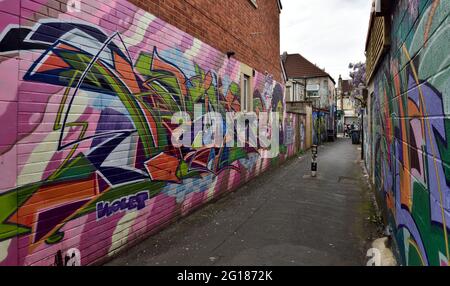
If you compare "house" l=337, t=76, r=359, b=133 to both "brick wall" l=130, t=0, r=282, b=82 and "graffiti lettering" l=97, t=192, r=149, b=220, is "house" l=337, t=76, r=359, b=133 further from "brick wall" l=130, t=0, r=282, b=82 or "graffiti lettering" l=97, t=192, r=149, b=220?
"graffiti lettering" l=97, t=192, r=149, b=220

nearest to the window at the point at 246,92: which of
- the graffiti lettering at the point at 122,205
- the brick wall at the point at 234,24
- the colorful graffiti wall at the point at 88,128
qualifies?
the brick wall at the point at 234,24

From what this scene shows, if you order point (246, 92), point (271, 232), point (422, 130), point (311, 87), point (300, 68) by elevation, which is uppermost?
point (300, 68)

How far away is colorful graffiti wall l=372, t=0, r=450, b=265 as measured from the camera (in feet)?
6.08

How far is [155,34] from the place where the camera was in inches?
196

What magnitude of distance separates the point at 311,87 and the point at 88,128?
3036 cm

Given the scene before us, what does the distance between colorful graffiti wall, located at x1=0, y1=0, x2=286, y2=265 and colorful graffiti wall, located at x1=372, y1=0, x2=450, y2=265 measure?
3.34 m

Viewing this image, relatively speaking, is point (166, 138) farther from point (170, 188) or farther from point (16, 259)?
point (16, 259)

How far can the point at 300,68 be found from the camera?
33500 millimetres

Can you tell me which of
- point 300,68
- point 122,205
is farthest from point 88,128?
point 300,68

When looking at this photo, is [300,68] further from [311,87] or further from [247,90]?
[247,90]

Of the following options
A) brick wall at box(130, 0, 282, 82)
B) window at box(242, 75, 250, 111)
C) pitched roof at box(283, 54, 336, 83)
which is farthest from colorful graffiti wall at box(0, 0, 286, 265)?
pitched roof at box(283, 54, 336, 83)

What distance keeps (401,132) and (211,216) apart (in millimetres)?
3794

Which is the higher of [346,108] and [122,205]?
[346,108]

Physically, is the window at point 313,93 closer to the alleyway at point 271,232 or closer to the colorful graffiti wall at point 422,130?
the alleyway at point 271,232
